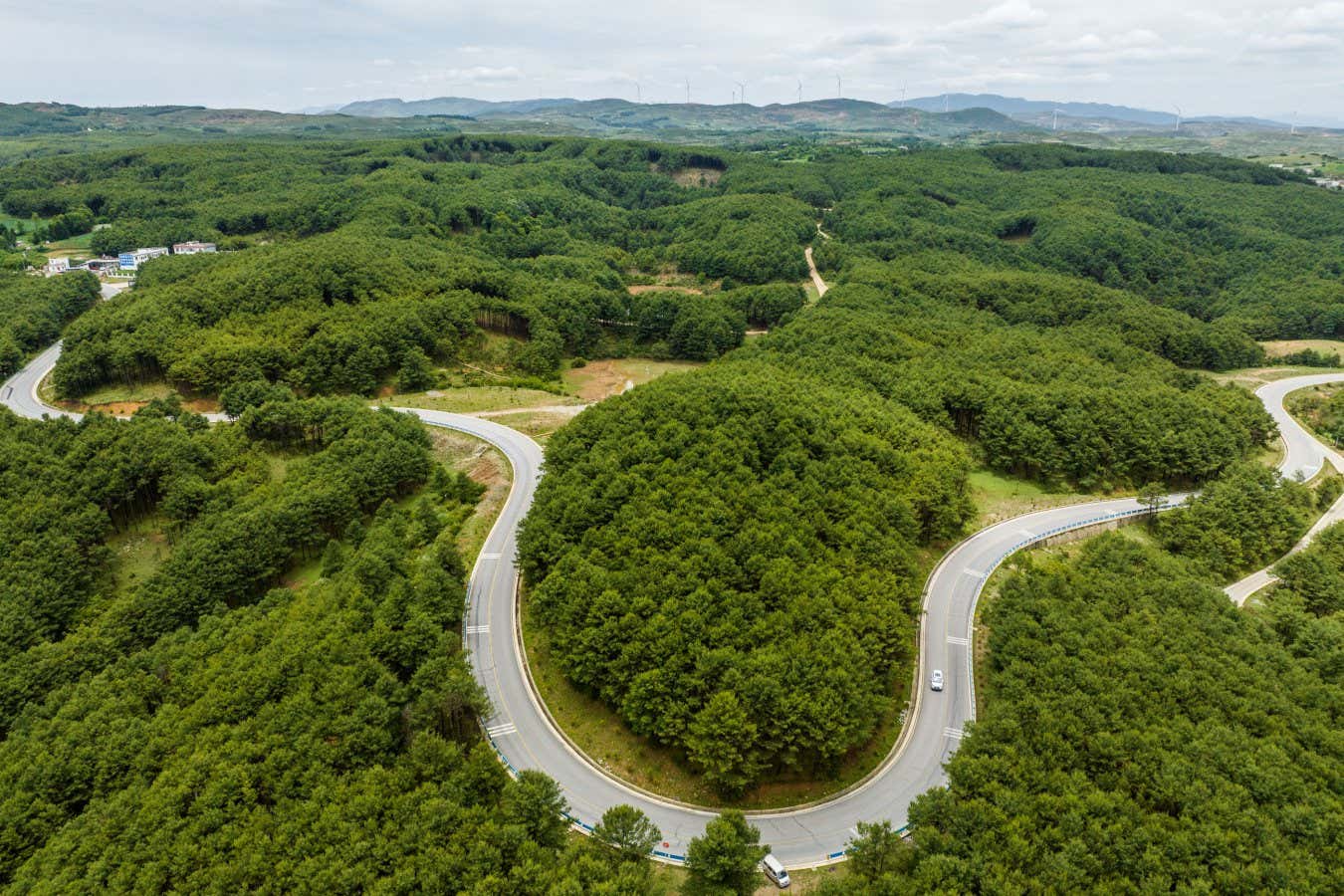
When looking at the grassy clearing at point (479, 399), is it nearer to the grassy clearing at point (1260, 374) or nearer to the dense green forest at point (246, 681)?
the dense green forest at point (246, 681)

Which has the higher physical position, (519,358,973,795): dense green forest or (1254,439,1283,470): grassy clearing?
(519,358,973,795): dense green forest

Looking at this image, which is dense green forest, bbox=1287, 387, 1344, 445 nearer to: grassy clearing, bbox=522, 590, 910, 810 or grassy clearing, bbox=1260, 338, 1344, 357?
grassy clearing, bbox=1260, 338, 1344, 357

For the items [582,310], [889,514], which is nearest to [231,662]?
[889,514]

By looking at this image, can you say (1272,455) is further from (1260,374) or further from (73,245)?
(73,245)

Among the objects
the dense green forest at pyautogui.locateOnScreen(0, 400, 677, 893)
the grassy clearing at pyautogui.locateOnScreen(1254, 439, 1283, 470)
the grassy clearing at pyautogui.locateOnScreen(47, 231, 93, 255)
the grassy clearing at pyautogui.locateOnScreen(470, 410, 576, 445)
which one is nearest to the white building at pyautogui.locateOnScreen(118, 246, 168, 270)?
the grassy clearing at pyautogui.locateOnScreen(47, 231, 93, 255)

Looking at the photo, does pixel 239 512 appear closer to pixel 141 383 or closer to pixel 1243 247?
pixel 141 383
